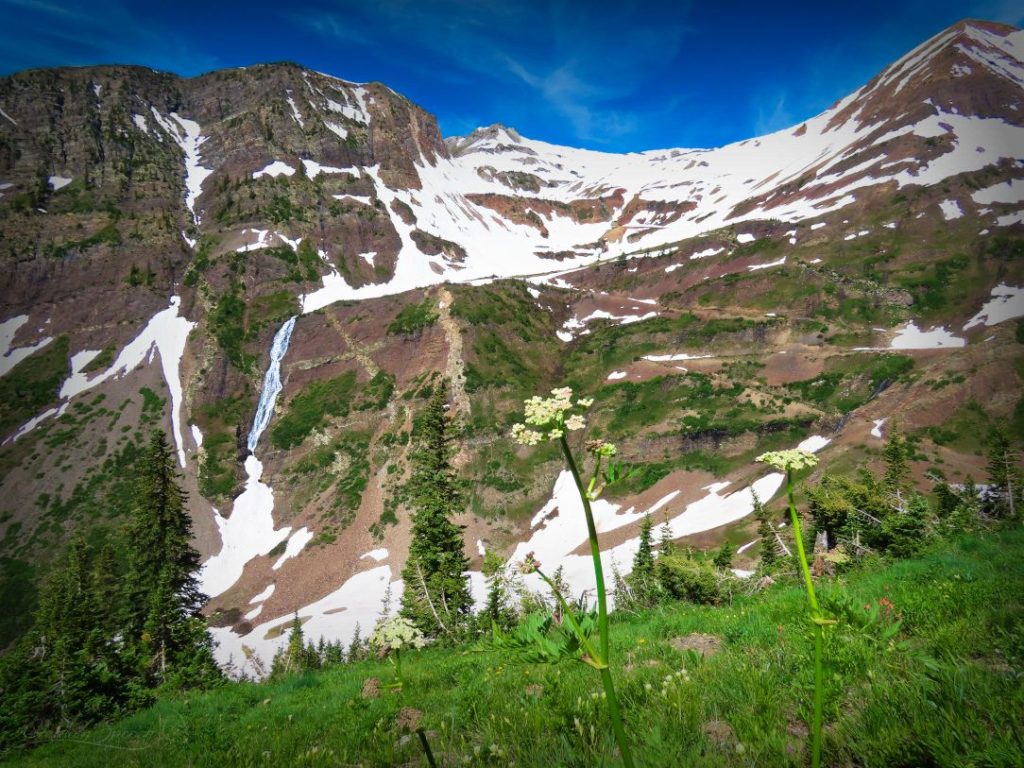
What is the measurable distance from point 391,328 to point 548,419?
8171 cm

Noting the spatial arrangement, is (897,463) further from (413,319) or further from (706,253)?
(706,253)

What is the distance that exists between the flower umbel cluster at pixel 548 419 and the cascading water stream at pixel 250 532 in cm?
5670

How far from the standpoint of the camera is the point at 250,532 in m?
60.5

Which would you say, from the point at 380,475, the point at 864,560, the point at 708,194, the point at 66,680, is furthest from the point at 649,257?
the point at 66,680

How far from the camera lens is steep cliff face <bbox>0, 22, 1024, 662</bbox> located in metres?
49.4

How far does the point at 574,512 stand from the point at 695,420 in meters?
17.9

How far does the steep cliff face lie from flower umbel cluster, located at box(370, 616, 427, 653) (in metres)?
37.9

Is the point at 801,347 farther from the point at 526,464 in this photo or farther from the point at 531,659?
the point at 531,659

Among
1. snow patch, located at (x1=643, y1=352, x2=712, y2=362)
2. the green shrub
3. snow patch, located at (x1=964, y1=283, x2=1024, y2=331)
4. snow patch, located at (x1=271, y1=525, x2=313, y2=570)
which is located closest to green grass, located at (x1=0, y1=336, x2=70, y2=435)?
the green shrub

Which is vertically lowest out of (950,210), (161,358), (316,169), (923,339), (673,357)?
(923,339)

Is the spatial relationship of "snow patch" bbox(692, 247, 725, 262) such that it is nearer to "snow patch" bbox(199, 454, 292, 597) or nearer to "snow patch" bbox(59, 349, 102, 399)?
"snow patch" bbox(199, 454, 292, 597)

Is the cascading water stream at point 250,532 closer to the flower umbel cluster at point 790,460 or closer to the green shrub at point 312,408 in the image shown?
the green shrub at point 312,408

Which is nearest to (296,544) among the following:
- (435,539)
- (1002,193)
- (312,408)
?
(312,408)

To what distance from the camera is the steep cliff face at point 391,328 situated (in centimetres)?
4944
